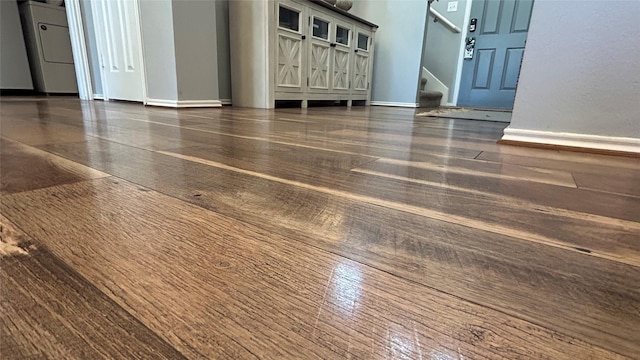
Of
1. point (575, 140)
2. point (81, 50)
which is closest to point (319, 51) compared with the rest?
point (81, 50)

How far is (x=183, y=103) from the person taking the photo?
83.7 inches

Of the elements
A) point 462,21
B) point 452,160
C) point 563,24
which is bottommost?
point 452,160

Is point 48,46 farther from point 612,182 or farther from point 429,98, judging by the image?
point 612,182

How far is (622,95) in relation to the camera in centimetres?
88

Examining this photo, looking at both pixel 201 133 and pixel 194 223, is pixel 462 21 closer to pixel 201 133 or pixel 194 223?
pixel 201 133

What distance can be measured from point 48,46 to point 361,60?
11.0 feet

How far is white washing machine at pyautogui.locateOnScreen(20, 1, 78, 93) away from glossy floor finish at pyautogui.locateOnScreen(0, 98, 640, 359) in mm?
3932

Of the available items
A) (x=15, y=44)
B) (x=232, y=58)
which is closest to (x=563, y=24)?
(x=232, y=58)

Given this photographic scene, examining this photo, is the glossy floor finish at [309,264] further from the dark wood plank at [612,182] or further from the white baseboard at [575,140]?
the white baseboard at [575,140]

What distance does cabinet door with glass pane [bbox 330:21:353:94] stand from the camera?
2.94 meters

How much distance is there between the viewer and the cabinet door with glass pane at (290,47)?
7.56 feet

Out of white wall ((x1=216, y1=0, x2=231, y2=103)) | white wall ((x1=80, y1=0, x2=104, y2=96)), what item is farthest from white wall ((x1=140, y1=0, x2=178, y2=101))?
white wall ((x1=80, y1=0, x2=104, y2=96))

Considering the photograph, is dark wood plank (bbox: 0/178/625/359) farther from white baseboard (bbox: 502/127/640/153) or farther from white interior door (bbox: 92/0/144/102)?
white interior door (bbox: 92/0/144/102)

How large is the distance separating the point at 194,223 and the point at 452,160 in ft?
2.01
